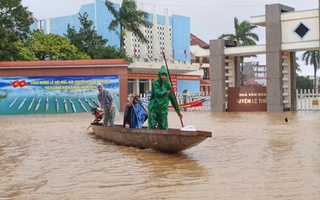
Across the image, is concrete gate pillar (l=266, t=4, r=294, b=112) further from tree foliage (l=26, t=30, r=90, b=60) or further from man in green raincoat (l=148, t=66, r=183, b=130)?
tree foliage (l=26, t=30, r=90, b=60)

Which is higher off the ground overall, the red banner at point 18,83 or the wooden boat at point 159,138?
the red banner at point 18,83

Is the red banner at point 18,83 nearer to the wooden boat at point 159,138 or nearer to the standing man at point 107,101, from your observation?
the standing man at point 107,101

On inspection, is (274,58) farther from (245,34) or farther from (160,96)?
(245,34)

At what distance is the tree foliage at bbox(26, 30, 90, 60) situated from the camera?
33.0 metres

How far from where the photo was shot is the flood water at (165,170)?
5.73m

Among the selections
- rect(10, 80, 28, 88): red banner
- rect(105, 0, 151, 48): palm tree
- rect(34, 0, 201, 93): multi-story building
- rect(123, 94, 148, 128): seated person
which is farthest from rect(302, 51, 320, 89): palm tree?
rect(123, 94, 148, 128): seated person

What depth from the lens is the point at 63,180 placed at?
21.8 feet

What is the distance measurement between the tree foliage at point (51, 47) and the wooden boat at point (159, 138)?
23390 millimetres

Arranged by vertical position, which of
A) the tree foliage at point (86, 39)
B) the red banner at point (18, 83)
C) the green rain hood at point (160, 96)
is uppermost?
the tree foliage at point (86, 39)

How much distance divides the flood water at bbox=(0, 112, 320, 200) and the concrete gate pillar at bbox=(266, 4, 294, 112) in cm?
1193

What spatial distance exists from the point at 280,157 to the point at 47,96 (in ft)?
67.7

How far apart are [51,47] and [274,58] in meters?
17.0

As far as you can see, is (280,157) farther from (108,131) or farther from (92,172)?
(108,131)

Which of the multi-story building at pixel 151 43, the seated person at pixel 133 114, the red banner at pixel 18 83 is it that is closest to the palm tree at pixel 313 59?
the multi-story building at pixel 151 43
